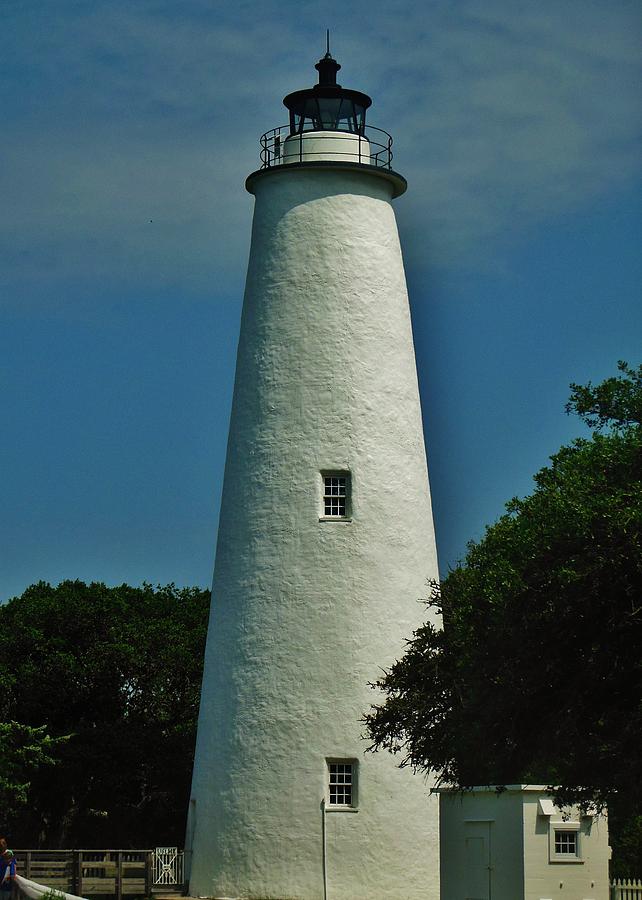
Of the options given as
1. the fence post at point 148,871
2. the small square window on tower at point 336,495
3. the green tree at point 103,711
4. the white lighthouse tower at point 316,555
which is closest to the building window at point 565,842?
the white lighthouse tower at point 316,555

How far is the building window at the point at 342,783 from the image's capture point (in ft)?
98.1

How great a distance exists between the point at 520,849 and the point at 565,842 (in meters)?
1.08

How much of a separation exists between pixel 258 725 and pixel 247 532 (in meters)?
4.13

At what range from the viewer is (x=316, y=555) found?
30.7 metres

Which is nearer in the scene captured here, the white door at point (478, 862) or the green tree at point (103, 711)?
the white door at point (478, 862)

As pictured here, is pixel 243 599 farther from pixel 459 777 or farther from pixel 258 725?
pixel 459 777

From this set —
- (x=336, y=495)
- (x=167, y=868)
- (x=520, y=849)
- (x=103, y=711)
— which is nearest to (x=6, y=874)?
(x=167, y=868)

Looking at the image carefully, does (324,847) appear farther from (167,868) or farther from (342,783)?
(167,868)

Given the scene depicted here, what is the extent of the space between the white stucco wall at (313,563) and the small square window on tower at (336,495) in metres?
0.22

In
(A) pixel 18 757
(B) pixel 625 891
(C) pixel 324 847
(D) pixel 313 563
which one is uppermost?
(D) pixel 313 563

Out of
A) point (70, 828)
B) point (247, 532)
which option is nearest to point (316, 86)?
point (247, 532)

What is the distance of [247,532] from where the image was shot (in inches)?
1232

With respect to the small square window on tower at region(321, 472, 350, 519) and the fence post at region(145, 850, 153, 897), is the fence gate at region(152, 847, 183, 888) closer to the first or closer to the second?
the fence post at region(145, 850, 153, 897)

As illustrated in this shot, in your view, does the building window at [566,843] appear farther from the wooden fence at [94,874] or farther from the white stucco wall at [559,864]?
the wooden fence at [94,874]
